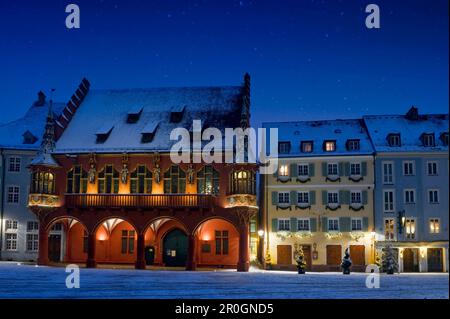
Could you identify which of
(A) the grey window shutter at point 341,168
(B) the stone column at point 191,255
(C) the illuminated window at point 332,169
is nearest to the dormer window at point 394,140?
(A) the grey window shutter at point 341,168

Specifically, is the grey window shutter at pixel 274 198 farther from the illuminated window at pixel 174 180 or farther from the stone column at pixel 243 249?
the illuminated window at pixel 174 180

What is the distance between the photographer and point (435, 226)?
51094 mm

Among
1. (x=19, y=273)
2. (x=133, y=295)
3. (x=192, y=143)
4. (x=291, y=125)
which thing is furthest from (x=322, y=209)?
(x=133, y=295)

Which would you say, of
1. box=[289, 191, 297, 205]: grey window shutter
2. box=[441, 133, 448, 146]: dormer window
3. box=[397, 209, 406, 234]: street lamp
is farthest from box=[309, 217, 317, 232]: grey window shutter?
box=[441, 133, 448, 146]: dormer window

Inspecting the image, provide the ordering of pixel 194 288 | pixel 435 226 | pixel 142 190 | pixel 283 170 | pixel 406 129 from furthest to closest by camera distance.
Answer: pixel 406 129, pixel 283 170, pixel 435 226, pixel 142 190, pixel 194 288

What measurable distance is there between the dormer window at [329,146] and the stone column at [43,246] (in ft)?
76.8

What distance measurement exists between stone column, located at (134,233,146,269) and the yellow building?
35.3 ft

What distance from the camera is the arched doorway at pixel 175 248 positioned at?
48.4 metres


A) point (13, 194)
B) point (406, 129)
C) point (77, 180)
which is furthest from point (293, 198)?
point (13, 194)

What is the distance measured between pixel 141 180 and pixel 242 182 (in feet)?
25.3

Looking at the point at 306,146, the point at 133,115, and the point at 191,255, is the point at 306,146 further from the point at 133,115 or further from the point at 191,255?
the point at 191,255

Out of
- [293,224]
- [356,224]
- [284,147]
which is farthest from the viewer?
[284,147]

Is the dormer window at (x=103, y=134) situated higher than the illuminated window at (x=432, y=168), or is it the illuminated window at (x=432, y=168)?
the dormer window at (x=103, y=134)

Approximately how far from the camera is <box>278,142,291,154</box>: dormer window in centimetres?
5403
